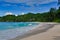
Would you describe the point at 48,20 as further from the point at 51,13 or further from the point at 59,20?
the point at 59,20

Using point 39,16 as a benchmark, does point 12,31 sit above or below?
below

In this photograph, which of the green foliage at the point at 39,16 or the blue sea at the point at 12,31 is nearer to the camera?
the blue sea at the point at 12,31

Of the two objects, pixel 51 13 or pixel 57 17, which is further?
pixel 51 13

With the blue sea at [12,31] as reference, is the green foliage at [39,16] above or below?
above

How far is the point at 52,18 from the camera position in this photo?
106 feet

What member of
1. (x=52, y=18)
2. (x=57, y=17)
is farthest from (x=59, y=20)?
(x=52, y=18)

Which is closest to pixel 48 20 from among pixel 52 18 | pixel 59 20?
pixel 52 18

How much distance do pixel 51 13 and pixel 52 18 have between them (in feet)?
4.53

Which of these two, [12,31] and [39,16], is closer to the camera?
[12,31]

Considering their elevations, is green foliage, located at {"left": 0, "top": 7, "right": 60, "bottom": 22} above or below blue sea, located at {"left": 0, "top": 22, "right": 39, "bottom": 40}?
above

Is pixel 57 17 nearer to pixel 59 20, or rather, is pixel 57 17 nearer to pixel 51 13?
pixel 59 20

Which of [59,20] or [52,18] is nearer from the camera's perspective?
[59,20]

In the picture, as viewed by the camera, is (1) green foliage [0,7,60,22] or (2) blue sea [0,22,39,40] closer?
(2) blue sea [0,22,39,40]

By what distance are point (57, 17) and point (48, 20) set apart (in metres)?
4.40
